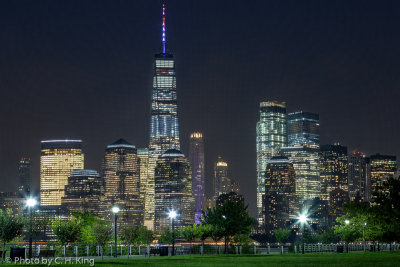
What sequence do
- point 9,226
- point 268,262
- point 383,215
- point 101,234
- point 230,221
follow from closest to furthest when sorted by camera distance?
point 268,262 < point 9,226 < point 383,215 < point 101,234 < point 230,221

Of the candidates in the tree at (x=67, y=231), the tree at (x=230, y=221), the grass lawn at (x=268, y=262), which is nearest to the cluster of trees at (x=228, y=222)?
the tree at (x=230, y=221)

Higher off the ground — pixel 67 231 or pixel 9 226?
pixel 9 226

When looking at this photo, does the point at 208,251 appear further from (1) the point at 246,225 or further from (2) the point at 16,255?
(2) the point at 16,255

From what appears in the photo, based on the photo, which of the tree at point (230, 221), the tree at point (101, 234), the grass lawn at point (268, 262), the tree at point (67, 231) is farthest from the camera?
the tree at point (230, 221)

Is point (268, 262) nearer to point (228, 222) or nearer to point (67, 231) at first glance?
point (67, 231)

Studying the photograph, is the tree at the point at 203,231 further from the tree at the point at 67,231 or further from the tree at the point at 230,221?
the tree at the point at 67,231

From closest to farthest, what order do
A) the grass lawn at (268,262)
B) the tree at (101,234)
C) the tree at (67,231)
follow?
the grass lawn at (268,262) < the tree at (67,231) < the tree at (101,234)

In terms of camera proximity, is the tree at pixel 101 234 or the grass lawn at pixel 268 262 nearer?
the grass lawn at pixel 268 262

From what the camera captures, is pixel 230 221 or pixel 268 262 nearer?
pixel 268 262

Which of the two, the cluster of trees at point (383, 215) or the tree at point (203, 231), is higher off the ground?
the cluster of trees at point (383, 215)

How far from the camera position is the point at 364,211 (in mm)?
74312

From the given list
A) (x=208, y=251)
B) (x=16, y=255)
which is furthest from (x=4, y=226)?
(x=208, y=251)

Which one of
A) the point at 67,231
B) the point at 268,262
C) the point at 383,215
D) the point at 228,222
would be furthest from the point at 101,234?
the point at 268,262

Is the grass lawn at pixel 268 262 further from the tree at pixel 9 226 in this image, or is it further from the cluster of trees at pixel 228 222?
the cluster of trees at pixel 228 222
